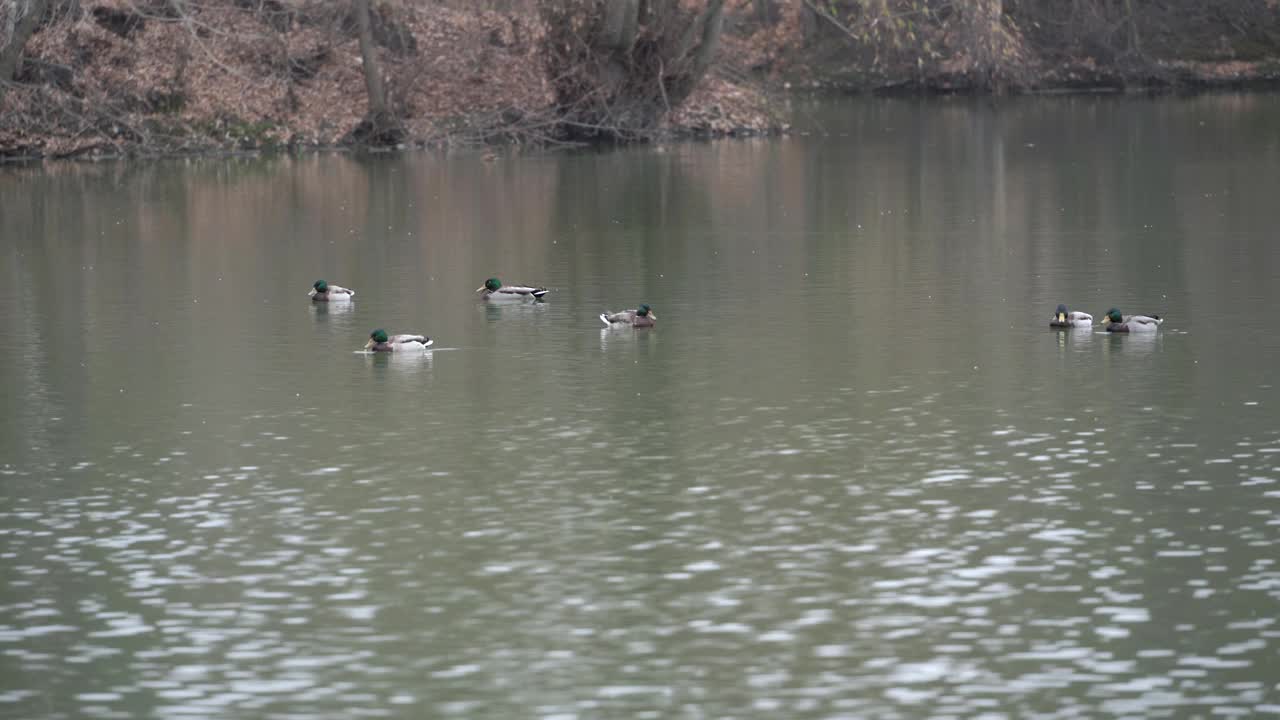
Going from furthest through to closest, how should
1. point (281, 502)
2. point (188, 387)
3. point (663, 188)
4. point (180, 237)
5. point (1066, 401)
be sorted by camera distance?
1. point (663, 188)
2. point (180, 237)
3. point (188, 387)
4. point (1066, 401)
5. point (281, 502)

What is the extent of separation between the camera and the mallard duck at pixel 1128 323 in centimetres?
2134

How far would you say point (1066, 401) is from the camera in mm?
17875

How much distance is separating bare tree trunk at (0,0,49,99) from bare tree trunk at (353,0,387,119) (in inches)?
251

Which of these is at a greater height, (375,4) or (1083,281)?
(375,4)

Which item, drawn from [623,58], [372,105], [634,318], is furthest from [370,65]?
[634,318]

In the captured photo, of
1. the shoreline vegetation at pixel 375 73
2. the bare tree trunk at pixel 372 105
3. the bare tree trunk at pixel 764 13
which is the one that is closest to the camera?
the shoreline vegetation at pixel 375 73

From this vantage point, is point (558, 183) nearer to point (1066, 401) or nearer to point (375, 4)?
point (375, 4)

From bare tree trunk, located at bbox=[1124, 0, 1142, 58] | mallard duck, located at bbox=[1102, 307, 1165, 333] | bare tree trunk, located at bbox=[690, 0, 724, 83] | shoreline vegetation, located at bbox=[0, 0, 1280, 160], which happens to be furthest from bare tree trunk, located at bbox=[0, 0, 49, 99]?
bare tree trunk, located at bbox=[1124, 0, 1142, 58]

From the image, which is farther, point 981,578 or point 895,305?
point 895,305

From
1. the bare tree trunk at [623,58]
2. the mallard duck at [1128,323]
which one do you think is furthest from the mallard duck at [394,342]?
the bare tree trunk at [623,58]

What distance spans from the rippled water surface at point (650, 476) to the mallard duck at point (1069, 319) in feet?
0.44

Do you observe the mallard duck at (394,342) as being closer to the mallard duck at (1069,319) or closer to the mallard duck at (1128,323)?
the mallard duck at (1069,319)

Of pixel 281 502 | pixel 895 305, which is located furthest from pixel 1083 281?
pixel 281 502

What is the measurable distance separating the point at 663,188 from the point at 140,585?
2715cm
